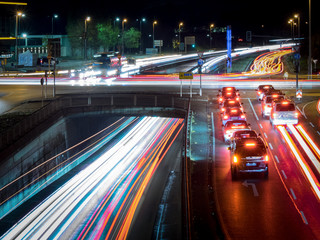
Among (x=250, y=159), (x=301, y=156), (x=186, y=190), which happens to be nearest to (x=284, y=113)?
(x=301, y=156)

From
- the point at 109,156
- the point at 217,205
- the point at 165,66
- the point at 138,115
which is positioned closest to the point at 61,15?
the point at 165,66

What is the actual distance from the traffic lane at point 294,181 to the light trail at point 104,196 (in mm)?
6990

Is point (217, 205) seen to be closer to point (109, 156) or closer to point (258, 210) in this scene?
point (258, 210)

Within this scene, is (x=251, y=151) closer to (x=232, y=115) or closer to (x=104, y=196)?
(x=104, y=196)

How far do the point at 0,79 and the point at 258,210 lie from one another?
51233 mm

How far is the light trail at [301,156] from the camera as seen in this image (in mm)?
20047

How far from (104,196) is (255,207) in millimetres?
10155

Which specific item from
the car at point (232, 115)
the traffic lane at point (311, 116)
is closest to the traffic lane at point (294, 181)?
the car at point (232, 115)

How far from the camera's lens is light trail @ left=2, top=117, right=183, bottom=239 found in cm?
1984

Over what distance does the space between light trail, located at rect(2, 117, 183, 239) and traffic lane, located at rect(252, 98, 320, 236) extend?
699 cm

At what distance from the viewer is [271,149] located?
2612cm

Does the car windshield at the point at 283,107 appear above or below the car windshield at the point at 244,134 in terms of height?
above

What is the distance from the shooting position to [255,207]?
17.5 metres

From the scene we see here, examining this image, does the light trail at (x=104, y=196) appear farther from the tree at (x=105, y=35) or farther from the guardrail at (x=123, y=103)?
the tree at (x=105, y=35)
